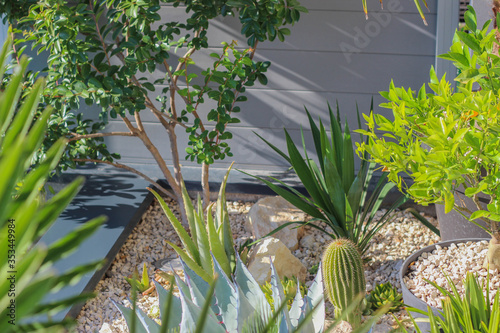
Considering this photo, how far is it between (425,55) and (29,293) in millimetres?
3389

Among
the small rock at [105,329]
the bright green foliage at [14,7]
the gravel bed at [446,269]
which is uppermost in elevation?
the bright green foliage at [14,7]

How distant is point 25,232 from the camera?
32cm

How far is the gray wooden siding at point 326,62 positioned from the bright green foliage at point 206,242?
1.29 meters

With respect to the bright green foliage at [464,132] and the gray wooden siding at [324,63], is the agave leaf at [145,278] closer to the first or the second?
the gray wooden siding at [324,63]

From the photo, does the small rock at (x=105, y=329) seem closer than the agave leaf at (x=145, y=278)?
Yes

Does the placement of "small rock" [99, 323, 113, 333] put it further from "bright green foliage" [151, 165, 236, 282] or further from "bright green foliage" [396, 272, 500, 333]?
"bright green foliage" [396, 272, 500, 333]

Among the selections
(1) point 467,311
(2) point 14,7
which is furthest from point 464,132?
(2) point 14,7

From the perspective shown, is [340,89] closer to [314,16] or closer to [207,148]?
[314,16]

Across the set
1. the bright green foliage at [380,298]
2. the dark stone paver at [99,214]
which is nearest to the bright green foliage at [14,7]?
the dark stone paver at [99,214]

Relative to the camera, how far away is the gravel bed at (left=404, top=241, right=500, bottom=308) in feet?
6.61

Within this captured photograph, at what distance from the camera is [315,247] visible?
304 cm

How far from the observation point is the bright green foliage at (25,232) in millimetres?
315

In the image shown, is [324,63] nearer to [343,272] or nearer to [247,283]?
[343,272]

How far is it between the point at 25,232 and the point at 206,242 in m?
1.97
